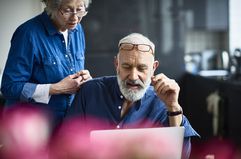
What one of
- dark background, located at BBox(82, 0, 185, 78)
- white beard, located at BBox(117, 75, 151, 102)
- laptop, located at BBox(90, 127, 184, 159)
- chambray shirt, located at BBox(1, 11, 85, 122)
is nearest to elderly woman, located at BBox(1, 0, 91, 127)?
chambray shirt, located at BBox(1, 11, 85, 122)

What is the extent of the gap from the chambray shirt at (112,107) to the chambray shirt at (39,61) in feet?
0.41

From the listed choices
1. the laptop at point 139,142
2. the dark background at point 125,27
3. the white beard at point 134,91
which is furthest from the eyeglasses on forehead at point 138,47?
the dark background at point 125,27

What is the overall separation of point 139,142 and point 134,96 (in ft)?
1.34

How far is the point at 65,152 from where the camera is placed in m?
1.60

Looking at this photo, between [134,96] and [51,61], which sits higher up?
[51,61]

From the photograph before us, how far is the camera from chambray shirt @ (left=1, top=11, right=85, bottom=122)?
163cm

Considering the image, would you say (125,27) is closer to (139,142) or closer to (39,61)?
(39,61)

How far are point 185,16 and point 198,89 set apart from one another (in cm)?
98

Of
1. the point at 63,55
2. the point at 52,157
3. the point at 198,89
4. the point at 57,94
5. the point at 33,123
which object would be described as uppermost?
the point at 63,55

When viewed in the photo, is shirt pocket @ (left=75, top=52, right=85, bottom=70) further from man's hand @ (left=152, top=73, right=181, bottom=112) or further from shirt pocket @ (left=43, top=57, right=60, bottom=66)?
man's hand @ (left=152, top=73, right=181, bottom=112)

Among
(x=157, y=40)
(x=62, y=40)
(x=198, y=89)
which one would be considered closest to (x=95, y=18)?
(x=157, y=40)

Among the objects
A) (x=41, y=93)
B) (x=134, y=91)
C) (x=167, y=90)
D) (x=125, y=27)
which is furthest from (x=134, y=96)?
(x=125, y=27)

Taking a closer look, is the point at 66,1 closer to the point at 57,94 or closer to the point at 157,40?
the point at 57,94

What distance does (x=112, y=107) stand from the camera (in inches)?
64.2
